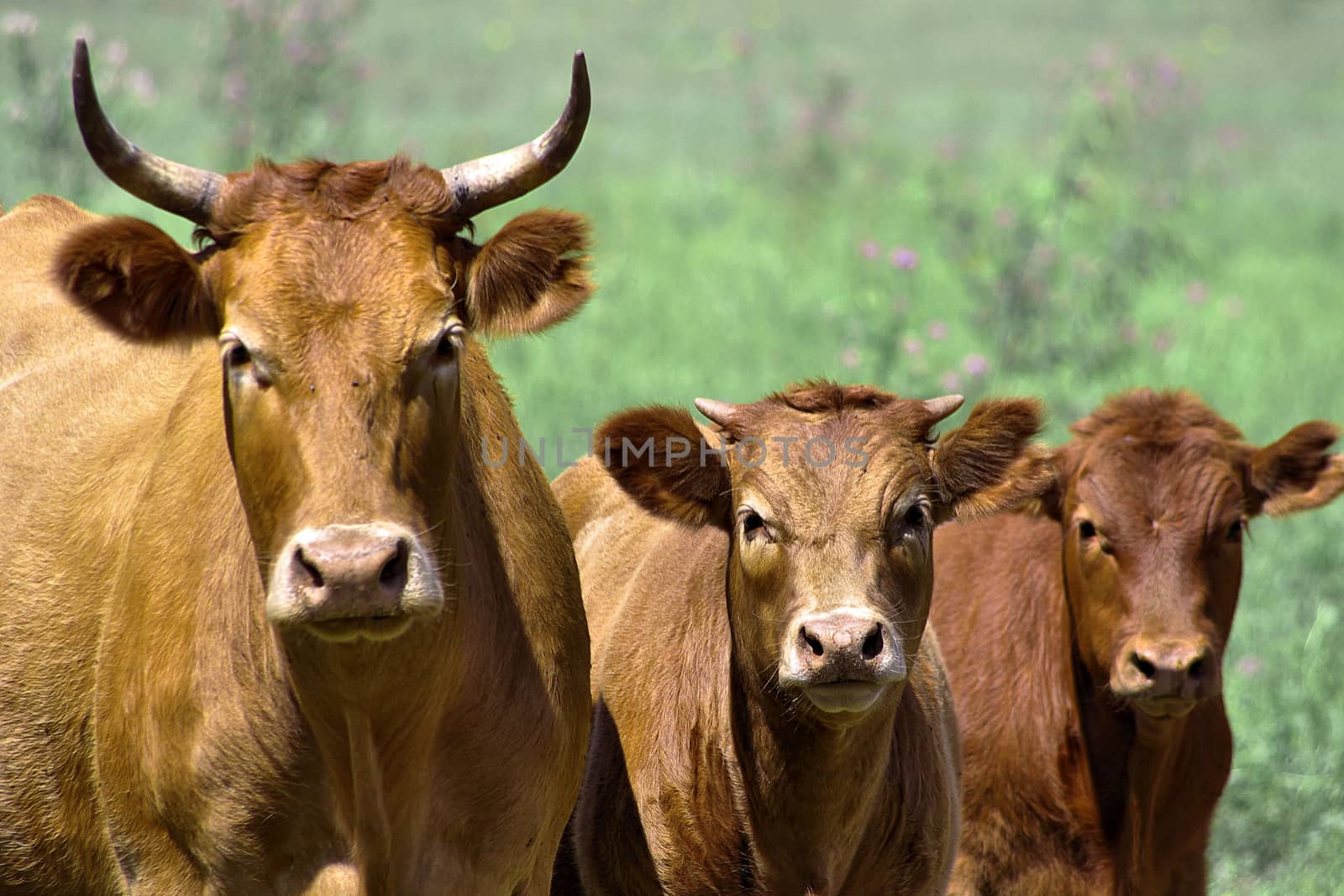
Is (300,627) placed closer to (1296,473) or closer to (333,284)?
(333,284)

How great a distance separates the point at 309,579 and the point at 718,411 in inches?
71.7

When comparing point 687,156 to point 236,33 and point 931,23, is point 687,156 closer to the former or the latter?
point 236,33

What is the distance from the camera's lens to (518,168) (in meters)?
3.90

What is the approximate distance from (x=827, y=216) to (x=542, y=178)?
13.5 meters

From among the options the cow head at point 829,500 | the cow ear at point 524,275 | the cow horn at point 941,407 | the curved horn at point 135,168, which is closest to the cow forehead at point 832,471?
the cow head at point 829,500

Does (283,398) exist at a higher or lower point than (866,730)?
higher

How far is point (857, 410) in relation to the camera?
4.79 m

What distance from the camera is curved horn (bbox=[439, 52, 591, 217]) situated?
385 centimetres

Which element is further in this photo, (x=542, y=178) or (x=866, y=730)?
(x=866, y=730)

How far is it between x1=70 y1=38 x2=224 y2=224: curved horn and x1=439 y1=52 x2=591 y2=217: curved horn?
55 cm

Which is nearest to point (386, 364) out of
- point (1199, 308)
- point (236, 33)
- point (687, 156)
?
point (236, 33)

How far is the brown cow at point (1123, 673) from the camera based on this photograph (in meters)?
5.39

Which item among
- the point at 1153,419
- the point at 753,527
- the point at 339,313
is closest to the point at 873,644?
the point at 753,527

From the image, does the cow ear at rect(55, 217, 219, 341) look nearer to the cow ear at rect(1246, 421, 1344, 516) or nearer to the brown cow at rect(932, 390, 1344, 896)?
the brown cow at rect(932, 390, 1344, 896)
